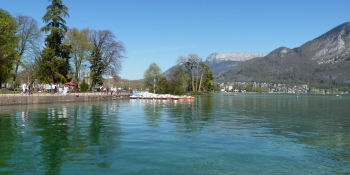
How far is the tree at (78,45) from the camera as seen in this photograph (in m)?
64.5

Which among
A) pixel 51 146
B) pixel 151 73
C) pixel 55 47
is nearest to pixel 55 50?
pixel 55 47

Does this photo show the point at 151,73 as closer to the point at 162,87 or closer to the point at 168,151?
the point at 162,87

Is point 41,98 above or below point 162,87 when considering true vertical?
below

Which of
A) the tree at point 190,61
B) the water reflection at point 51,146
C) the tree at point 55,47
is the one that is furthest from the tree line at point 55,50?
the tree at point 190,61

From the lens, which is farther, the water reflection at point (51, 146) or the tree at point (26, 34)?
the tree at point (26, 34)

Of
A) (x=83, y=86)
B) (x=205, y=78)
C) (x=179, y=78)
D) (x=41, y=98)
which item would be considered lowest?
(x=41, y=98)

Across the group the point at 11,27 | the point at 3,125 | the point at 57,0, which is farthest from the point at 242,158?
the point at 57,0

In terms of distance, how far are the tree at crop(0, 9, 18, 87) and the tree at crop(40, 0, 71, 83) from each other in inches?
189

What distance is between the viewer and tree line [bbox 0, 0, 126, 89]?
1978 inches

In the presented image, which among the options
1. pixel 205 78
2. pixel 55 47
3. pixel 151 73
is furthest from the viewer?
pixel 205 78

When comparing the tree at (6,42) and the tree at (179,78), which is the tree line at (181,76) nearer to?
the tree at (179,78)

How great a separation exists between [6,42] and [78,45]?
1774cm

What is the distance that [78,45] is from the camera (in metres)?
65.0

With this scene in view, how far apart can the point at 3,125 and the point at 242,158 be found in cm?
1570
